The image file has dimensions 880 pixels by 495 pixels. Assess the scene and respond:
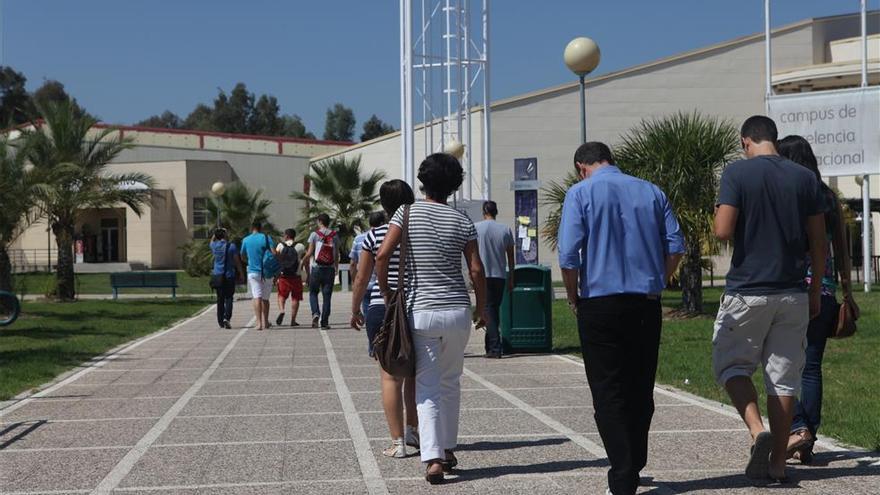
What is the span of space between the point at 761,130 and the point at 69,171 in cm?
2543

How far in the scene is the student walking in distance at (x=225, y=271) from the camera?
19.9 meters

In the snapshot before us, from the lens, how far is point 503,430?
8.07 m

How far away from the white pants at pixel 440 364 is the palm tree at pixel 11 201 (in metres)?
18.6

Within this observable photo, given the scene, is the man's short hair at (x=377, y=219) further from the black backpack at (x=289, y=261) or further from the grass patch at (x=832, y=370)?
the black backpack at (x=289, y=261)

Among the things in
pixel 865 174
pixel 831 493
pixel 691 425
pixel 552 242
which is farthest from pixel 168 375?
pixel 865 174

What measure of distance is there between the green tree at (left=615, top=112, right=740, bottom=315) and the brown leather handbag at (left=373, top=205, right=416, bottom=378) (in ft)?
46.6

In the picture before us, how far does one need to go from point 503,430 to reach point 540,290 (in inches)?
243

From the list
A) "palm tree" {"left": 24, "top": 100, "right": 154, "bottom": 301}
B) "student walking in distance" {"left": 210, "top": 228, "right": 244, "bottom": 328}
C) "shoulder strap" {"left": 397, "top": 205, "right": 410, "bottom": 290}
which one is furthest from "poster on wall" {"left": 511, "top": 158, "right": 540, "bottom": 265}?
"shoulder strap" {"left": 397, "top": 205, "right": 410, "bottom": 290}

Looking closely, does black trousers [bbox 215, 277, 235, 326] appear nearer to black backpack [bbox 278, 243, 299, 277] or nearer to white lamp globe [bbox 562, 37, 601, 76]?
black backpack [bbox 278, 243, 299, 277]

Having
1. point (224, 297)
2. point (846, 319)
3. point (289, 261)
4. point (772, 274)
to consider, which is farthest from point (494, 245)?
point (224, 297)

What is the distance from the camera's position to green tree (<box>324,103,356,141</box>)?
455 feet

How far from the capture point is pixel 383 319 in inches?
265

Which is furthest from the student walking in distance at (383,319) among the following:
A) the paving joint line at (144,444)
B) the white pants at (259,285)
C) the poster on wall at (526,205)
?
the poster on wall at (526,205)

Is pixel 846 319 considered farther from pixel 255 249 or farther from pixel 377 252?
pixel 255 249
